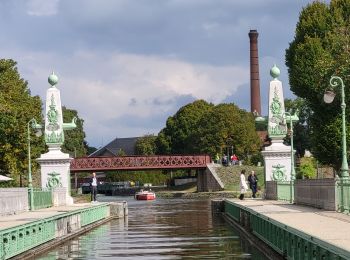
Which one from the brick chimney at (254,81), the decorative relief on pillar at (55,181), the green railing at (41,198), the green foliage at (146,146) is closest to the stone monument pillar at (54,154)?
the decorative relief on pillar at (55,181)

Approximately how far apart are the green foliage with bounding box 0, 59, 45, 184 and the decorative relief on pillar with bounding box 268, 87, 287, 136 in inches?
725

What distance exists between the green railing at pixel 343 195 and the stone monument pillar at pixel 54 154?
74.2 ft

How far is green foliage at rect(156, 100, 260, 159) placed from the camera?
12331cm

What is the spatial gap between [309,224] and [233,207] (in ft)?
58.5

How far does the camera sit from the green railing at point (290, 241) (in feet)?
45.6

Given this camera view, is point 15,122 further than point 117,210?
Yes

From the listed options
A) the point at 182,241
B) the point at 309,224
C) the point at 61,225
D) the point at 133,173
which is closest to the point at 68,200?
the point at 61,225

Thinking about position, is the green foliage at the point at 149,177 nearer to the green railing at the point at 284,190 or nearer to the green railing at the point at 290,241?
the green railing at the point at 284,190

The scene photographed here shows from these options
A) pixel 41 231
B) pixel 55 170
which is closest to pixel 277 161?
pixel 55 170

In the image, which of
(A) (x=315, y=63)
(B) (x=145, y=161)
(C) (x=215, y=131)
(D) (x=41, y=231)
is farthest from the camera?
(C) (x=215, y=131)

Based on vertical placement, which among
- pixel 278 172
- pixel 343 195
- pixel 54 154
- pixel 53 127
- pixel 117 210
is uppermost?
pixel 53 127

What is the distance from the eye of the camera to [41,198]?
42844 millimetres

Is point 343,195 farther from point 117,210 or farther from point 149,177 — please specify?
point 149,177

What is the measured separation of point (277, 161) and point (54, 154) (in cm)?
1322
